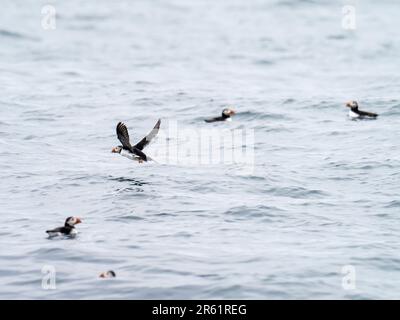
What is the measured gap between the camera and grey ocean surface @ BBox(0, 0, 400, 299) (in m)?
17.6

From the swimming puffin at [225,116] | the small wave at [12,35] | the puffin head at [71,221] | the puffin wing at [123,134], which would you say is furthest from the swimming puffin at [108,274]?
the small wave at [12,35]

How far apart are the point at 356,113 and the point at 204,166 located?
25.9ft

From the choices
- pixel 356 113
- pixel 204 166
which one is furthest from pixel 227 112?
pixel 204 166

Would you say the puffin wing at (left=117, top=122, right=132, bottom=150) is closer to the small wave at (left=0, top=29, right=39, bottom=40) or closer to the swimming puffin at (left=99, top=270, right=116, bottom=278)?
the swimming puffin at (left=99, top=270, right=116, bottom=278)

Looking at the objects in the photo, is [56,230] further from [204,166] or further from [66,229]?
[204,166]

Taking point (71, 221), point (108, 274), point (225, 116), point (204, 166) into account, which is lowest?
point (108, 274)

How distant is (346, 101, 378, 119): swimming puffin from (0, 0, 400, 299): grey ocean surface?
0.42 meters

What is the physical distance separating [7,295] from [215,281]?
12.6ft

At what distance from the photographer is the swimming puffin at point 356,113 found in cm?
3146

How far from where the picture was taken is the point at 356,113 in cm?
3159

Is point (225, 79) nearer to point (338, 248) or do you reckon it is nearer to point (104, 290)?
point (338, 248)

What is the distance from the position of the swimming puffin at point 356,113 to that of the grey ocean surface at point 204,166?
0.42 m

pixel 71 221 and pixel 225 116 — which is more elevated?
pixel 225 116

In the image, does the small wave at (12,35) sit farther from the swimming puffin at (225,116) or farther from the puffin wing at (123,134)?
the puffin wing at (123,134)
